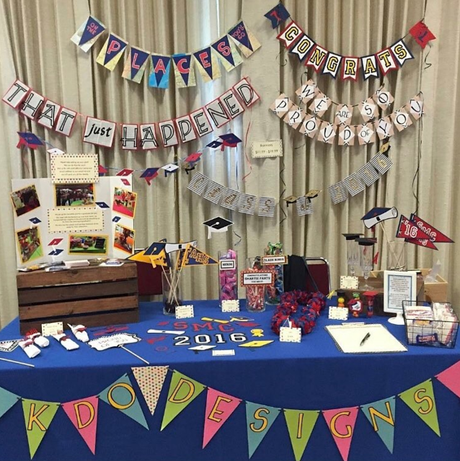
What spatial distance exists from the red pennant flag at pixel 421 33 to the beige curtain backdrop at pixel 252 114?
0.06 meters

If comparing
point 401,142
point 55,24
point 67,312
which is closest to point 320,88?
point 401,142

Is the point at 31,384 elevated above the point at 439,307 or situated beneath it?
situated beneath

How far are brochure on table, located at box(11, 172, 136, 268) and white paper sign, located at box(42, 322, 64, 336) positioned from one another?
0.82 feet

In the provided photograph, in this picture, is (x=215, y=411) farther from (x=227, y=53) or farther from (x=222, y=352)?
(x=227, y=53)

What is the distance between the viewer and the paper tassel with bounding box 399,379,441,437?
1.33 m

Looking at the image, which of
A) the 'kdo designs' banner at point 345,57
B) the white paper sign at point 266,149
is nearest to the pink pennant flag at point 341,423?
the white paper sign at point 266,149

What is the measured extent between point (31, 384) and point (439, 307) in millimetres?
1430

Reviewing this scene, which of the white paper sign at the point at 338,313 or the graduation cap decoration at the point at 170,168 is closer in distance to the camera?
→ the white paper sign at the point at 338,313

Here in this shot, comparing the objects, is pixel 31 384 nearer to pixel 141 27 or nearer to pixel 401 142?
pixel 141 27

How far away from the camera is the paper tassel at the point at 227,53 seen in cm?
210

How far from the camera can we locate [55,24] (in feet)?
6.82

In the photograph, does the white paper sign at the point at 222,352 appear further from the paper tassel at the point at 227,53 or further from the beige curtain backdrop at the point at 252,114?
the paper tassel at the point at 227,53

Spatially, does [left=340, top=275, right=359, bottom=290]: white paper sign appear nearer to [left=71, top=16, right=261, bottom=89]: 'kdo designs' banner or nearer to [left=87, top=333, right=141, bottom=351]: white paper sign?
[left=87, top=333, right=141, bottom=351]: white paper sign

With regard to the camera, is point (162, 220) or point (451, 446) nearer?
point (451, 446)
